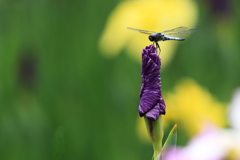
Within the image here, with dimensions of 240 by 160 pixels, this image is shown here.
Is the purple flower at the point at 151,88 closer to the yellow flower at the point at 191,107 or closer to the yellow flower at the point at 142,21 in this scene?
the yellow flower at the point at 191,107

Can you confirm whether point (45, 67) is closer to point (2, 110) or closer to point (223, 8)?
point (2, 110)

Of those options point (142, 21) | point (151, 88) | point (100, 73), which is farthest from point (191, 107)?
point (151, 88)

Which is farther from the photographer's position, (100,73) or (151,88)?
(100,73)

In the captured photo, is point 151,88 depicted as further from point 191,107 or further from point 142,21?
point 142,21

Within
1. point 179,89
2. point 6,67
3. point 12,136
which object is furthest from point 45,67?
point 179,89

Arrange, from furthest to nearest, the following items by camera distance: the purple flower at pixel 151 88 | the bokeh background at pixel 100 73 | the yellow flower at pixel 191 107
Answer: the bokeh background at pixel 100 73 < the yellow flower at pixel 191 107 < the purple flower at pixel 151 88

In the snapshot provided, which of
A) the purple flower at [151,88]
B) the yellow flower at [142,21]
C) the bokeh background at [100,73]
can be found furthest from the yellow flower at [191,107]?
the purple flower at [151,88]

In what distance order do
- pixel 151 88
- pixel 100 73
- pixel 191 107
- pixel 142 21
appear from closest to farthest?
pixel 151 88
pixel 191 107
pixel 142 21
pixel 100 73
